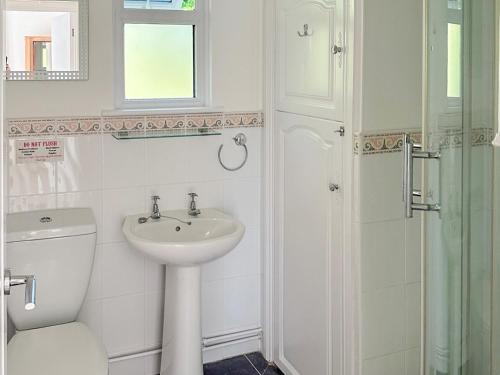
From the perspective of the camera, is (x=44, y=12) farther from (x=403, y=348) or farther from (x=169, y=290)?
(x=403, y=348)

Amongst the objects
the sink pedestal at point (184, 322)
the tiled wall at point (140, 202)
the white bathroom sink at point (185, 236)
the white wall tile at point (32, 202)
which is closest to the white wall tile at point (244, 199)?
the tiled wall at point (140, 202)

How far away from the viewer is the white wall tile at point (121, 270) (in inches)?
116

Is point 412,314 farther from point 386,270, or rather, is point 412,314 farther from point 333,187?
point 333,187

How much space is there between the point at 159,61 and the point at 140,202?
66cm

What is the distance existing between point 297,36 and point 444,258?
4.26 ft

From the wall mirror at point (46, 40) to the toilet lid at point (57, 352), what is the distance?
1.04m

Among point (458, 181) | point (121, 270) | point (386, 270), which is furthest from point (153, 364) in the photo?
point (458, 181)

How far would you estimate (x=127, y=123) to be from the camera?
2.87 meters

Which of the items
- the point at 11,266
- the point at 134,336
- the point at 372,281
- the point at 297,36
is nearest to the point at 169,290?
the point at 134,336

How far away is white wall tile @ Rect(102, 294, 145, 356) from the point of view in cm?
298

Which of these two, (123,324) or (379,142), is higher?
(379,142)

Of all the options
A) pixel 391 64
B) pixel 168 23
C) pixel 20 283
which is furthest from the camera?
pixel 168 23

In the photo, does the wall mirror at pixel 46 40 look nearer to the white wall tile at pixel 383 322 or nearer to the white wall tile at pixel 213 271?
the white wall tile at pixel 213 271

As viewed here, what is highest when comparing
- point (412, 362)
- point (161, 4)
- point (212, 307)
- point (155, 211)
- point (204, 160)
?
point (161, 4)
